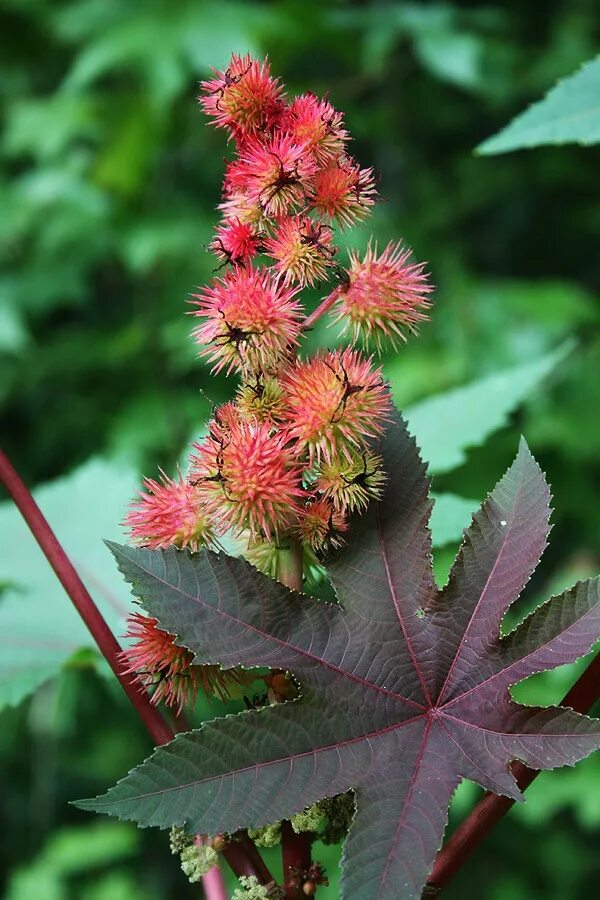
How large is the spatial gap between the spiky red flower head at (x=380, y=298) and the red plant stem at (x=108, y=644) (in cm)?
30


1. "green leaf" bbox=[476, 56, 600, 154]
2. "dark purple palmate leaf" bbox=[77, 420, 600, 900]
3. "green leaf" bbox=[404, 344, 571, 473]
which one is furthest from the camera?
"green leaf" bbox=[404, 344, 571, 473]

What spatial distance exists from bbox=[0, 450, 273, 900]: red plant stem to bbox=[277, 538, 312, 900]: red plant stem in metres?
0.02

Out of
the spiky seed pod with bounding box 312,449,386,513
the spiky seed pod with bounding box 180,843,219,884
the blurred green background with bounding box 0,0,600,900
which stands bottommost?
the spiky seed pod with bounding box 180,843,219,884

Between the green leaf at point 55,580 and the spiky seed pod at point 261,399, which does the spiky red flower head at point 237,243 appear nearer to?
the spiky seed pod at point 261,399

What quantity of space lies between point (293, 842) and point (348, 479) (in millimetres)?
258

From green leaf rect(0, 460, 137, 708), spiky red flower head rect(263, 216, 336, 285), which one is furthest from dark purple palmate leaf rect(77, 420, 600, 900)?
green leaf rect(0, 460, 137, 708)

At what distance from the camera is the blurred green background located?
3188 mm

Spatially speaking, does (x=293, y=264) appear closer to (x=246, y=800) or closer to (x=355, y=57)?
(x=246, y=800)

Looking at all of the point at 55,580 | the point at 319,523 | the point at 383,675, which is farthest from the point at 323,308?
the point at 55,580

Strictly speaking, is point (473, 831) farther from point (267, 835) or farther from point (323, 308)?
point (323, 308)

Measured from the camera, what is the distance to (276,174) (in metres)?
0.66

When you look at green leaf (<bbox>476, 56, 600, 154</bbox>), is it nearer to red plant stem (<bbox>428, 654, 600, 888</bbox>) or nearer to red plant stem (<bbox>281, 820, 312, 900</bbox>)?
red plant stem (<bbox>428, 654, 600, 888</bbox>)

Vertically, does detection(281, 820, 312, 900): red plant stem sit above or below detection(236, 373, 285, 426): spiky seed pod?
below

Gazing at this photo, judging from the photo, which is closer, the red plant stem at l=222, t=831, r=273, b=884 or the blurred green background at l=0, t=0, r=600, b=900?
the red plant stem at l=222, t=831, r=273, b=884
